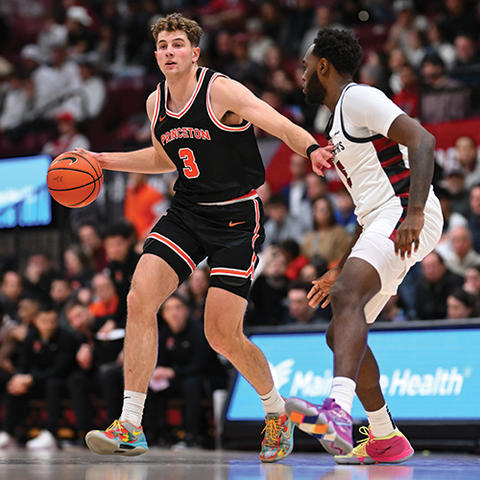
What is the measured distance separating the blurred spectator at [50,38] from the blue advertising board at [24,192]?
4.70 m

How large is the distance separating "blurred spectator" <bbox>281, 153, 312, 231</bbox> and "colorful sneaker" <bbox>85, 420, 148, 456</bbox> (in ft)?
19.6

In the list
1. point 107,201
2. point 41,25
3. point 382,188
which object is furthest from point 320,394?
point 41,25

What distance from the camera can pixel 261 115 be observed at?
556 cm

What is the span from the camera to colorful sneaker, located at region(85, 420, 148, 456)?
5.25m

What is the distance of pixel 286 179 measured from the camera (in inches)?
483

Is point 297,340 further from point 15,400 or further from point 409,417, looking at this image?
point 15,400

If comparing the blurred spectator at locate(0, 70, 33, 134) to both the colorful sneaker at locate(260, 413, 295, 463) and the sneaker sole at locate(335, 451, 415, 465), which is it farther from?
the sneaker sole at locate(335, 451, 415, 465)

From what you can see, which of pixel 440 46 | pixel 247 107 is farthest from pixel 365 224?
pixel 440 46

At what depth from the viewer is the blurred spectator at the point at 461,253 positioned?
366 inches

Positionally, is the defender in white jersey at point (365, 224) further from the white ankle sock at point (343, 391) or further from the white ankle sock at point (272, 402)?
Result: the white ankle sock at point (272, 402)

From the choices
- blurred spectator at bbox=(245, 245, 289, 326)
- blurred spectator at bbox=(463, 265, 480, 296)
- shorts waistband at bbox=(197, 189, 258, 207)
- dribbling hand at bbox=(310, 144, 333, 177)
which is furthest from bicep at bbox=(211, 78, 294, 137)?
blurred spectator at bbox=(245, 245, 289, 326)

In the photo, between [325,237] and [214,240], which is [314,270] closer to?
[325,237]

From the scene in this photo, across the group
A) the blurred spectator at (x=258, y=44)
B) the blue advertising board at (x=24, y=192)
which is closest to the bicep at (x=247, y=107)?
the blue advertising board at (x=24, y=192)

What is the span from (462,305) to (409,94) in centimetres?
389
